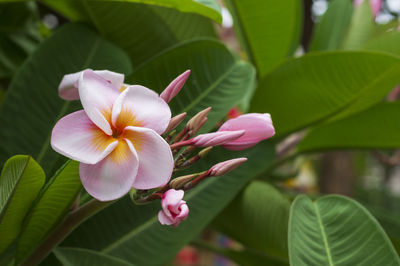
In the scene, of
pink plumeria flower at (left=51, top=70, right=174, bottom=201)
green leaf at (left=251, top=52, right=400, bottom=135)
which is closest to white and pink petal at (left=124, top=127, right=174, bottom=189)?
pink plumeria flower at (left=51, top=70, right=174, bottom=201)

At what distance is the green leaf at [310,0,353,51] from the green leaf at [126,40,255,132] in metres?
0.30

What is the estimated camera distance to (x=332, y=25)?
2.91ft

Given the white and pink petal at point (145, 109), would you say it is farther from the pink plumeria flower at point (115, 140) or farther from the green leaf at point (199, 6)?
the green leaf at point (199, 6)

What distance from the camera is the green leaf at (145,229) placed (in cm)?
58

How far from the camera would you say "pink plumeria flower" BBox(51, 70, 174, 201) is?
0.34 m

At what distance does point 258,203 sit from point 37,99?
0.38 metres

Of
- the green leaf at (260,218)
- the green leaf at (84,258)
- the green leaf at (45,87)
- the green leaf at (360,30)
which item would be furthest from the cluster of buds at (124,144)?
the green leaf at (360,30)

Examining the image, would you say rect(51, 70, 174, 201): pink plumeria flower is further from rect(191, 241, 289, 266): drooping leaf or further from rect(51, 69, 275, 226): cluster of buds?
rect(191, 241, 289, 266): drooping leaf

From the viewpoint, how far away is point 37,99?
1.99 feet

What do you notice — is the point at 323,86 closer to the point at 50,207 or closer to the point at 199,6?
the point at 199,6

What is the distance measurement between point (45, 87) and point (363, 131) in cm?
57

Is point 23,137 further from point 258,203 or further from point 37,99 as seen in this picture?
point 258,203

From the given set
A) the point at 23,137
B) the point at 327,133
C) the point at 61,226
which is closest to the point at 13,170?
the point at 61,226

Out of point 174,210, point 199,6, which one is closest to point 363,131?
point 199,6
